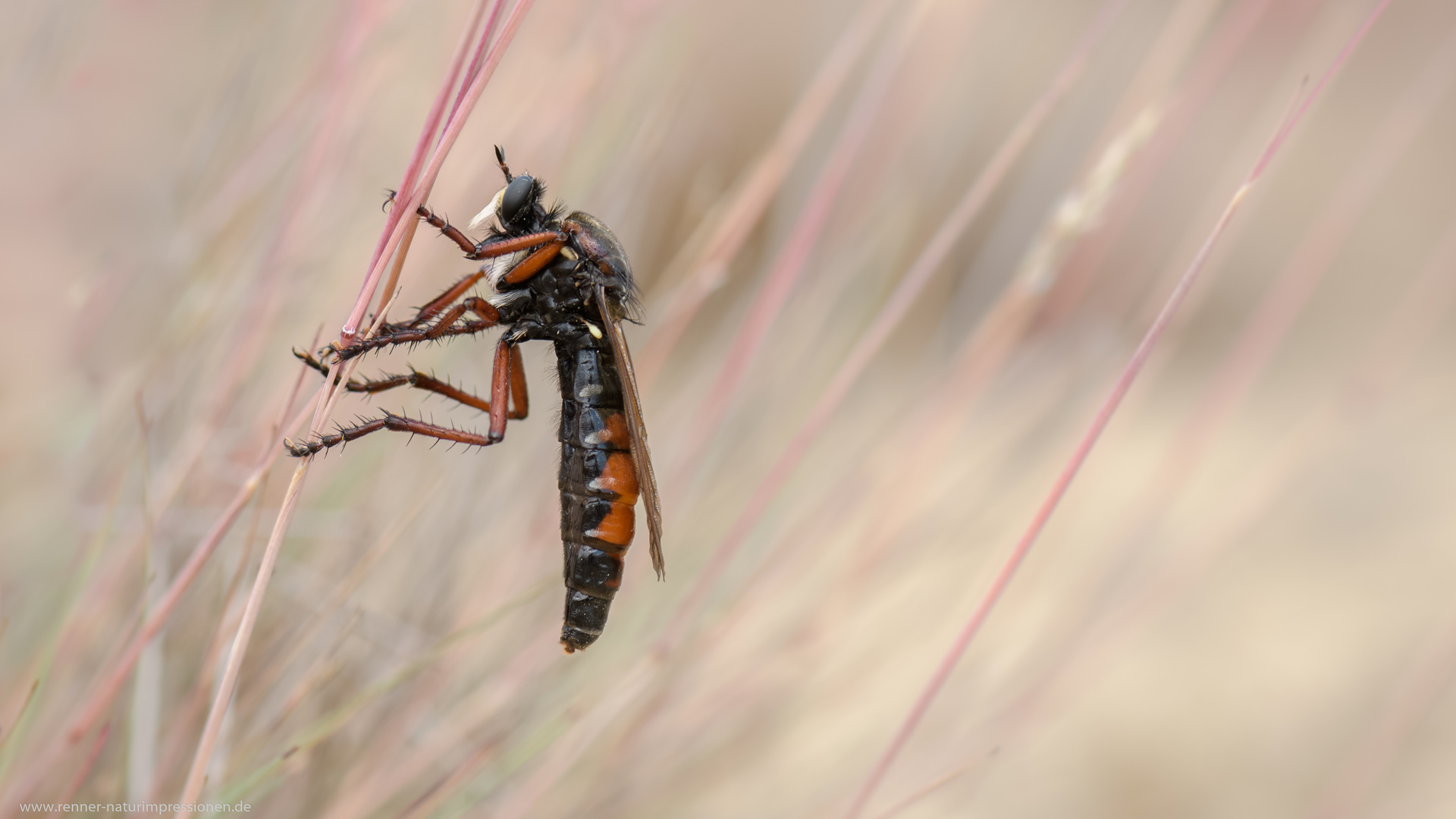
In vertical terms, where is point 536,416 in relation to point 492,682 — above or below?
above

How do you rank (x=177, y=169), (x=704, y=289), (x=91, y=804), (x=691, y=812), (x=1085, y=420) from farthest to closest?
(x=1085, y=420) < (x=691, y=812) < (x=177, y=169) < (x=704, y=289) < (x=91, y=804)

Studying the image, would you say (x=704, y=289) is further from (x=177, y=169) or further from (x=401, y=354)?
(x=177, y=169)

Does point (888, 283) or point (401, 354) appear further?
point (888, 283)

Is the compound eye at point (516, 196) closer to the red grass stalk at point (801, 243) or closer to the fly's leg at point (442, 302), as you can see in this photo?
the fly's leg at point (442, 302)

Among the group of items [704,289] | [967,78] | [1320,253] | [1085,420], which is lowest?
[704,289]

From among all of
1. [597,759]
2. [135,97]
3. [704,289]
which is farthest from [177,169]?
[597,759]

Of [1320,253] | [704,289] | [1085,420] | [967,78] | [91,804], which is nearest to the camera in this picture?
[91,804]

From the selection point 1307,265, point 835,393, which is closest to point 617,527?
point 835,393
